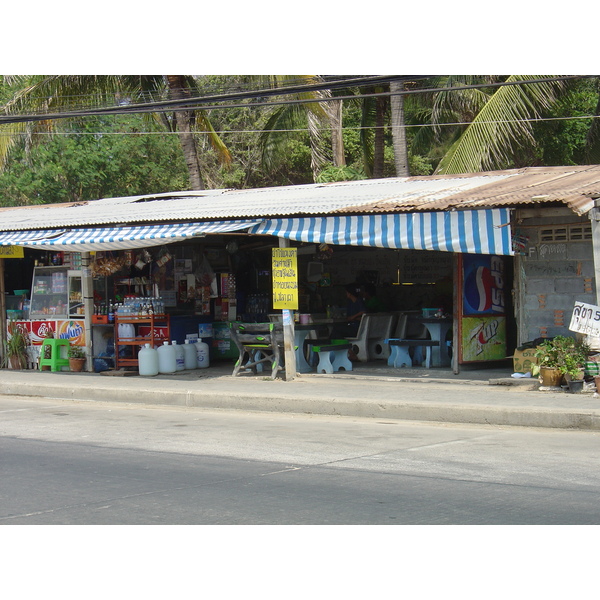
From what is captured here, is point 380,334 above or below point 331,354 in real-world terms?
above

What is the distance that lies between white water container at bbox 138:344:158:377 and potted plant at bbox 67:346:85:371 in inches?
70.4

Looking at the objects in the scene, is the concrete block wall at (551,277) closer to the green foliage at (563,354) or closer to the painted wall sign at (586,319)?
the green foliage at (563,354)

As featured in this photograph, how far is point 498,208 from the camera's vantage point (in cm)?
1270

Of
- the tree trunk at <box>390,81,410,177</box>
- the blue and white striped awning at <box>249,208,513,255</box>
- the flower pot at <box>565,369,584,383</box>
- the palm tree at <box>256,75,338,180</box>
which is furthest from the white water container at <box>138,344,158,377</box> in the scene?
the tree trunk at <box>390,81,410,177</box>

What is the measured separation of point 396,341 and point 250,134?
73.9 ft

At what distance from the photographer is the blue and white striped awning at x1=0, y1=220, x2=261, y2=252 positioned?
14.8 meters

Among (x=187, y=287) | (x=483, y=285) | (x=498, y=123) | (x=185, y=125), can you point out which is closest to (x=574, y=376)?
(x=483, y=285)

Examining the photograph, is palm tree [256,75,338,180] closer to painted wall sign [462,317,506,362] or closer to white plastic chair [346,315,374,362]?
white plastic chair [346,315,374,362]

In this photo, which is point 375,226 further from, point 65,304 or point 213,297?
point 65,304

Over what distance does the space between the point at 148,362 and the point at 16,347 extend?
3.72m

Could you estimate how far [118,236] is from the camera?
1564 cm

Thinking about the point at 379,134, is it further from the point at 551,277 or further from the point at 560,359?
the point at 560,359

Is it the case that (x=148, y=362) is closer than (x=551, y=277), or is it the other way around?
(x=551, y=277)

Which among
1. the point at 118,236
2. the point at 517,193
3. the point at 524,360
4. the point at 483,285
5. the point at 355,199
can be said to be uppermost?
the point at 355,199
